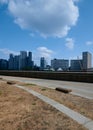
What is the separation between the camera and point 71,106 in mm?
8242

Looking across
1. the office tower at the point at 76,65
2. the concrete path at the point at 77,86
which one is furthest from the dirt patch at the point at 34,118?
the office tower at the point at 76,65

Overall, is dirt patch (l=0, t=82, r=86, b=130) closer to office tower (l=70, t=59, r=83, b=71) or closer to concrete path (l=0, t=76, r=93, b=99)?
concrete path (l=0, t=76, r=93, b=99)

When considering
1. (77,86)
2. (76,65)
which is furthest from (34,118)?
(76,65)

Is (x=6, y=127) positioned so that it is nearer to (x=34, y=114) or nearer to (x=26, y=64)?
(x=34, y=114)

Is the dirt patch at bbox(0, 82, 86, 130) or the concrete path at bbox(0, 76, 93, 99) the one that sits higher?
the concrete path at bbox(0, 76, 93, 99)

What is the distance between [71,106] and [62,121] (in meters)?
2.16

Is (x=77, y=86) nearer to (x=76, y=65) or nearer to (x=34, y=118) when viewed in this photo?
(x=34, y=118)

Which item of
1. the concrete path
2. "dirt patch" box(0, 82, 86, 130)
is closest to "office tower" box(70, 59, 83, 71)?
the concrete path

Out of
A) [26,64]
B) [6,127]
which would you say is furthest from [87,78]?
[26,64]

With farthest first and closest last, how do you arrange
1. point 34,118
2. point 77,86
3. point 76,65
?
point 76,65, point 77,86, point 34,118

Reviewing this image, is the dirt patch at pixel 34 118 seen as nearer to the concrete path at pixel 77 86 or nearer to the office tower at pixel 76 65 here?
the concrete path at pixel 77 86

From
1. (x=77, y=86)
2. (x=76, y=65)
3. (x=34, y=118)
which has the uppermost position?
(x=76, y=65)

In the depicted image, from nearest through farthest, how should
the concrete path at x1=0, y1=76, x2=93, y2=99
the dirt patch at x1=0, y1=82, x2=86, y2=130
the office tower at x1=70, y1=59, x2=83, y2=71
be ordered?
the dirt patch at x1=0, y1=82, x2=86, y2=130 < the concrete path at x1=0, y1=76, x2=93, y2=99 < the office tower at x1=70, y1=59, x2=83, y2=71

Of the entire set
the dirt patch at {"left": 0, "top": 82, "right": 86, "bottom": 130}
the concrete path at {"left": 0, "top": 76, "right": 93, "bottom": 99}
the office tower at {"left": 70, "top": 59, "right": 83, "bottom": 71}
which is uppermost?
the office tower at {"left": 70, "top": 59, "right": 83, "bottom": 71}
